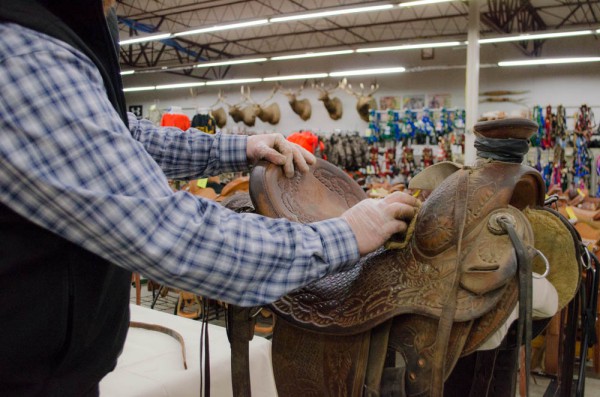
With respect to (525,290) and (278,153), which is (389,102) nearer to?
(278,153)

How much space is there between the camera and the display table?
4.55ft

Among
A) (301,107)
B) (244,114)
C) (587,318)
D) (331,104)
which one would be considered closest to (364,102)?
(331,104)

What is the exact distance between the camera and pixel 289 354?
110 cm

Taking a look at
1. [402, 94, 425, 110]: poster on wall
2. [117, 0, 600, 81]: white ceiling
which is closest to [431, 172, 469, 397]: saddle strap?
[117, 0, 600, 81]: white ceiling

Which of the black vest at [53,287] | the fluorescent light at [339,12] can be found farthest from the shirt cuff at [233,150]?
the fluorescent light at [339,12]

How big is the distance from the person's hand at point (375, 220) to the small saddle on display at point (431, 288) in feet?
0.17

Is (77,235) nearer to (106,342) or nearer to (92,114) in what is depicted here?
(92,114)

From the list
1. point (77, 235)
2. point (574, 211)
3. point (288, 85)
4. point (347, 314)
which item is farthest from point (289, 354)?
point (288, 85)

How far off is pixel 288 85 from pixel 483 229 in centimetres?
1204

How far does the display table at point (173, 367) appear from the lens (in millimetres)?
1386

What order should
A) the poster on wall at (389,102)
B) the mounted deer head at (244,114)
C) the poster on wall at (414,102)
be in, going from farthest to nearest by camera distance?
the mounted deer head at (244,114), the poster on wall at (389,102), the poster on wall at (414,102)

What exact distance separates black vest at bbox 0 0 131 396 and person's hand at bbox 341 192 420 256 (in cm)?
38

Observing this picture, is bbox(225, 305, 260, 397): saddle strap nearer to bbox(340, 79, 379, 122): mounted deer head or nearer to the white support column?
the white support column

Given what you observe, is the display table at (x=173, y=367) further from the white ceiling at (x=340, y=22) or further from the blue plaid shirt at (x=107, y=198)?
the white ceiling at (x=340, y=22)
